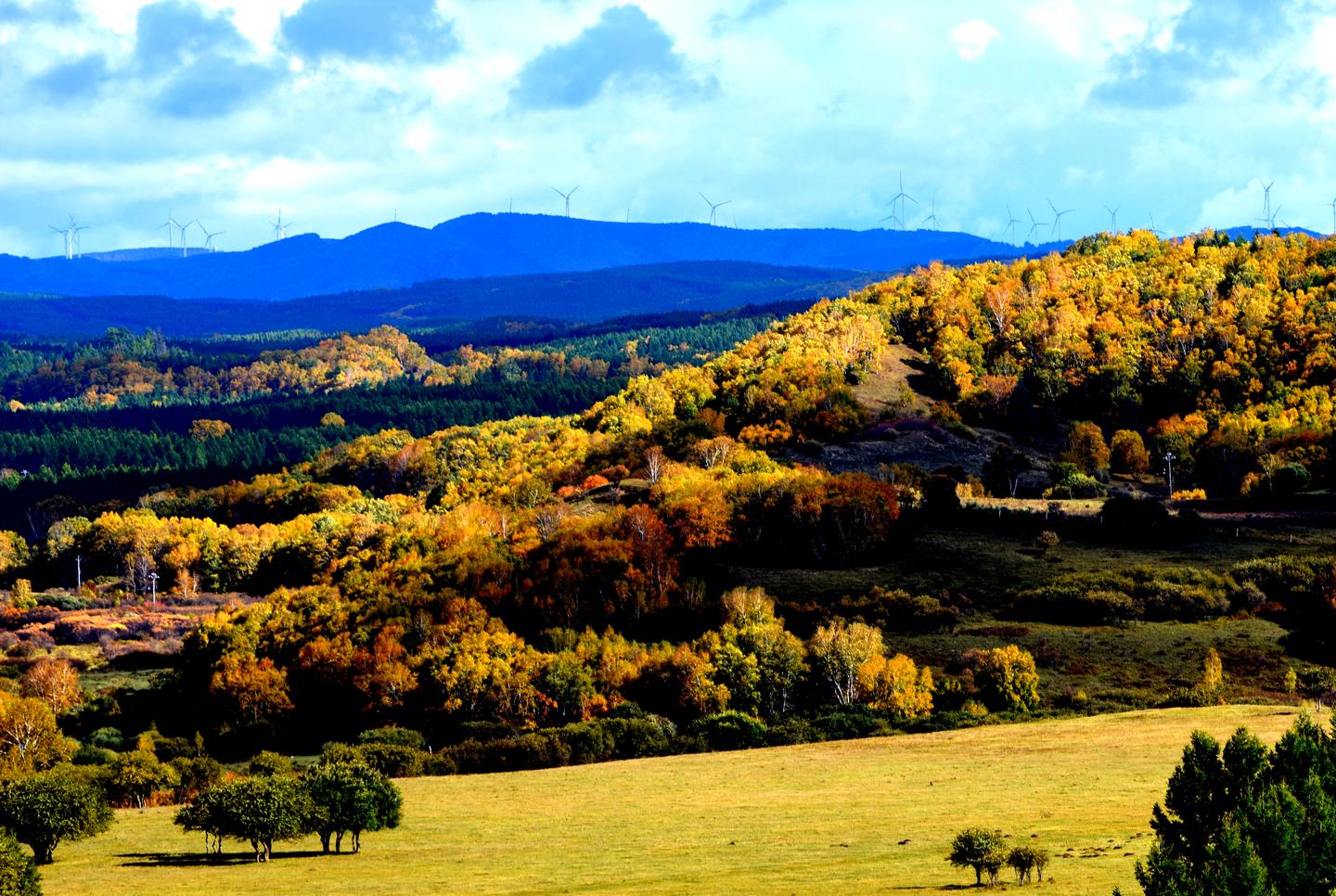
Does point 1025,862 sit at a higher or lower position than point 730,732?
higher

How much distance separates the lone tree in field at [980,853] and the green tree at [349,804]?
1294 inches

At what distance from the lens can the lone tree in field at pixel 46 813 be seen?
7981 cm

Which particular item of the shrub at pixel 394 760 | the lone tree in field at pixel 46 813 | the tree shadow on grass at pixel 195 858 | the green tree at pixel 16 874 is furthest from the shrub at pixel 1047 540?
the green tree at pixel 16 874

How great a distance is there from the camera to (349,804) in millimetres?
80188

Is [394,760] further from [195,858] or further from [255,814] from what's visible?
[255,814]

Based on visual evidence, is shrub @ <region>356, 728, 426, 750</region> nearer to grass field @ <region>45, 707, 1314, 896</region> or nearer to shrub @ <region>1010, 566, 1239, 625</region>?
grass field @ <region>45, 707, 1314, 896</region>

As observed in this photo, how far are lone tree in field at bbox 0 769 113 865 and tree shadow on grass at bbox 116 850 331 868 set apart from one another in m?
3.44

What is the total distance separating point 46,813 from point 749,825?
35.8 metres

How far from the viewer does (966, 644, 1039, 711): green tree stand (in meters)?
118

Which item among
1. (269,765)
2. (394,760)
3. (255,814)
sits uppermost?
(255,814)

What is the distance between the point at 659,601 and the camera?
150 meters

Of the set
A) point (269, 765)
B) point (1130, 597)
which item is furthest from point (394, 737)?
point (1130, 597)

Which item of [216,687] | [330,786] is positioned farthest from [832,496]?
[330,786]

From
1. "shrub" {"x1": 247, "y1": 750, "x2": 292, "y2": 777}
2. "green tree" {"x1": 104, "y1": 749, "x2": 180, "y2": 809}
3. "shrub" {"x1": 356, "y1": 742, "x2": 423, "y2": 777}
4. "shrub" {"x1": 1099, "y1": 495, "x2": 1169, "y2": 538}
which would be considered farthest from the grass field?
"shrub" {"x1": 1099, "y1": 495, "x2": 1169, "y2": 538}
